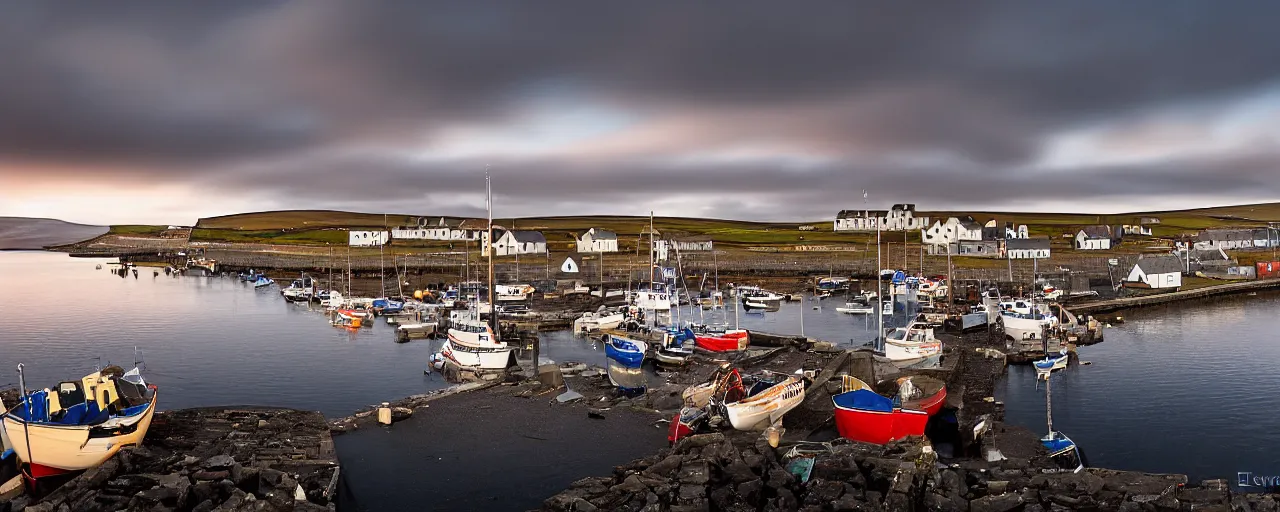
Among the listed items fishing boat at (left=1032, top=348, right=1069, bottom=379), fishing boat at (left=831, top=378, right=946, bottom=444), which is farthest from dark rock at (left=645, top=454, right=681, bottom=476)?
fishing boat at (left=1032, top=348, right=1069, bottom=379)

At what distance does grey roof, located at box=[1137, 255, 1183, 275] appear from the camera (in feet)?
266

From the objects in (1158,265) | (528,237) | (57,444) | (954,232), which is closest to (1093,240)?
(954,232)

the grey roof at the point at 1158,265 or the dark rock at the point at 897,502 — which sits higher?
the grey roof at the point at 1158,265

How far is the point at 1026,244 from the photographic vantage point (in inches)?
4198

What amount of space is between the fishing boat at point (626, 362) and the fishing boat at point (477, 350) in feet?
16.4

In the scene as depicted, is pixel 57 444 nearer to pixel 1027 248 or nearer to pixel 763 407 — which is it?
pixel 763 407

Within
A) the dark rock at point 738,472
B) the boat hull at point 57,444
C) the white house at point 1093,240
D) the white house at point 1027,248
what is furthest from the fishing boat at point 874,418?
the white house at point 1093,240

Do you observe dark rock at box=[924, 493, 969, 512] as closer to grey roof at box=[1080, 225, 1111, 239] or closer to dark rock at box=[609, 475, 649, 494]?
dark rock at box=[609, 475, 649, 494]

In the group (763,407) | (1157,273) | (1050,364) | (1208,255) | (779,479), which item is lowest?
(1050,364)

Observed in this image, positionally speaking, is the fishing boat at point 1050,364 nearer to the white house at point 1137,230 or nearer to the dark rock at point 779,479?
the dark rock at point 779,479

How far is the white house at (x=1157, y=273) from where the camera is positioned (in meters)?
80.8

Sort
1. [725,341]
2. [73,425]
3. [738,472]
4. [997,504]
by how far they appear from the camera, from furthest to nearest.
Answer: [725,341], [73,425], [738,472], [997,504]

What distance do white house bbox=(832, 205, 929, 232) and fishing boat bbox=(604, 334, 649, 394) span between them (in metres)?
120

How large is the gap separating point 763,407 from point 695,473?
8611 millimetres
